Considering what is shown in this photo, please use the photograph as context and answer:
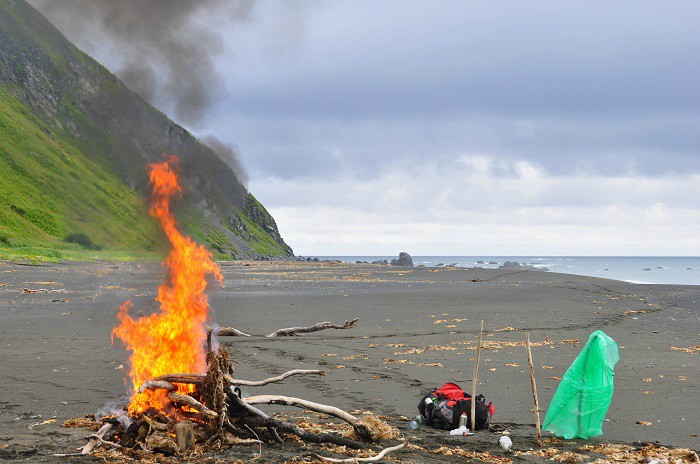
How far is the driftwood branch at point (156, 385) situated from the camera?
9797 millimetres

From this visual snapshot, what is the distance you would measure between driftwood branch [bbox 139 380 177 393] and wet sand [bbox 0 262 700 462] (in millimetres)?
1345

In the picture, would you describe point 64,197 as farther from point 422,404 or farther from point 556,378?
point 556,378

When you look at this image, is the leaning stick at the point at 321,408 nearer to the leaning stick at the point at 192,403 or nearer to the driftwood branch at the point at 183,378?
the leaning stick at the point at 192,403

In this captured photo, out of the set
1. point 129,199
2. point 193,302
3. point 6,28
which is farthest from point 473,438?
point 6,28

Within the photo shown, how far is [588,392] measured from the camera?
10.7 meters

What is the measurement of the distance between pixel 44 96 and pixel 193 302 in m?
125

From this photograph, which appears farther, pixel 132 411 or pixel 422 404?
pixel 422 404

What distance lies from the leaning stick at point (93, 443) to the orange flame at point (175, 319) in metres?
1.24

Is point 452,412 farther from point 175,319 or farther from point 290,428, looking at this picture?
point 175,319

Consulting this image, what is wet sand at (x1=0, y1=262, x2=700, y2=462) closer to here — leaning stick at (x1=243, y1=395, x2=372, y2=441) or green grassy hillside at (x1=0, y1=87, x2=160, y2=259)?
leaning stick at (x1=243, y1=395, x2=372, y2=441)

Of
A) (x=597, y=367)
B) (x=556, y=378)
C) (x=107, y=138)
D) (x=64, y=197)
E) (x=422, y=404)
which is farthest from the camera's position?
(x=556, y=378)

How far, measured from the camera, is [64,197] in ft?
44.0

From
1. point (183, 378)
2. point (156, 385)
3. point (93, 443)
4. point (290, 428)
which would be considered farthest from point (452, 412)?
point (93, 443)

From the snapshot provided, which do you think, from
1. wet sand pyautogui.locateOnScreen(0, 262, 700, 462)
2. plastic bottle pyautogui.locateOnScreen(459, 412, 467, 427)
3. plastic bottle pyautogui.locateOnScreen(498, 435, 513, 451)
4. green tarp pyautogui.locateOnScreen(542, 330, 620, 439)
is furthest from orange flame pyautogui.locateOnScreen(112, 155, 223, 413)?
green tarp pyautogui.locateOnScreen(542, 330, 620, 439)
